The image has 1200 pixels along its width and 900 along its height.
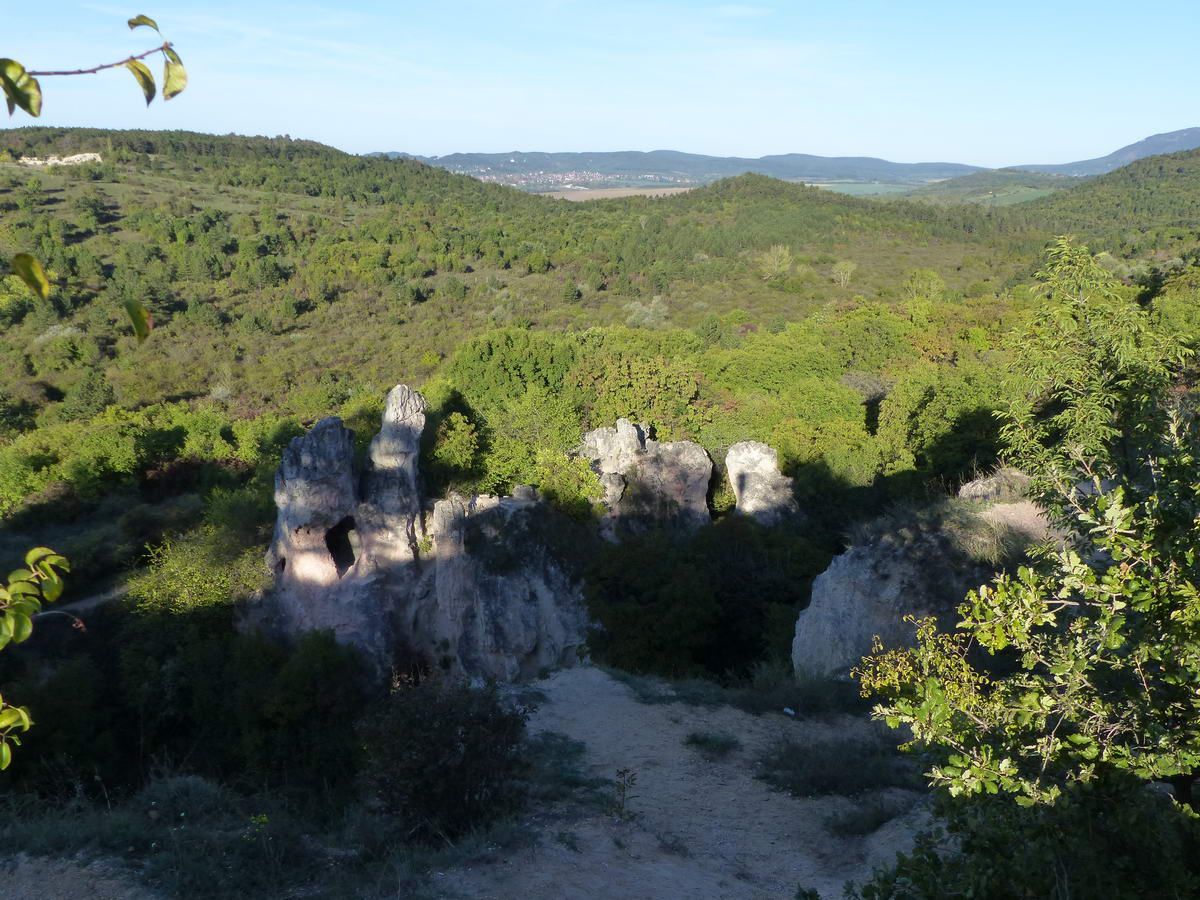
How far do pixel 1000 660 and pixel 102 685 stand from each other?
574 inches

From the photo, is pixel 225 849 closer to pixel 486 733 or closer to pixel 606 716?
pixel 486 733

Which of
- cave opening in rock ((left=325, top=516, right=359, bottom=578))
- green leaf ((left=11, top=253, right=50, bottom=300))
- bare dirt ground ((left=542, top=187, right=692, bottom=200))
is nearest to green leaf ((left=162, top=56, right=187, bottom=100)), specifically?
green leaf ((left=11, top=253, right=50, bottom=300))

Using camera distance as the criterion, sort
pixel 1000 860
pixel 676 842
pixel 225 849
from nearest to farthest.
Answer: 1. pixel 1000 860
2. pixel 225 849
3. pixel 676 842

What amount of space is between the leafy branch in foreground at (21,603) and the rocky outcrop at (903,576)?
452 inches

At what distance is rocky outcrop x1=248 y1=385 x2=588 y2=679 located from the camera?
586 inches

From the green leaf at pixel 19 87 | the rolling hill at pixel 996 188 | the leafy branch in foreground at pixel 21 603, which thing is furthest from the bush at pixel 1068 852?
the rolling hill at pixel 996 188

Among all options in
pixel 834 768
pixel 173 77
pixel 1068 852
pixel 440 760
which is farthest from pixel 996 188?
pixel 173 77

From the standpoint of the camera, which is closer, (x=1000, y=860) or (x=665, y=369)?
(x=1000, y=860)

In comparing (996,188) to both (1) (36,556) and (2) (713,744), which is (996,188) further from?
(1) (36,556)

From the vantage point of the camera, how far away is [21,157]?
66.1 metres

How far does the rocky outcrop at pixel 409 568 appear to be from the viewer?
14875 mm

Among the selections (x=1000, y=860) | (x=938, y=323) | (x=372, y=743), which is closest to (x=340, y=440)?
(x=372, y=743)

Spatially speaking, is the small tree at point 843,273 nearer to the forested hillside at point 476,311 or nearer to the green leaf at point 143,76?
the forested hillside at point 476,311

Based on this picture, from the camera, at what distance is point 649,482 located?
1805 centimetres
